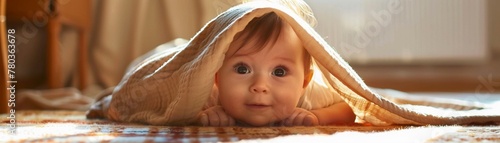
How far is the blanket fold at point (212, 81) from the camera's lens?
32.7 inches

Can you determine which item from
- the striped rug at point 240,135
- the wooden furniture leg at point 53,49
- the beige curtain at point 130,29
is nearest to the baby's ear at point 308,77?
the striped rug at point 240,135

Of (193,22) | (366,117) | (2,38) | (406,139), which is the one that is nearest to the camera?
(406,139)

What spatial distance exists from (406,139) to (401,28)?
6.63 feet

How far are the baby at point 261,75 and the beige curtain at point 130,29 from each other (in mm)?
1583

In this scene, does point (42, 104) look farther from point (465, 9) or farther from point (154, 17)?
point (465, 9)

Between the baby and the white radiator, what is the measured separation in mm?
1682

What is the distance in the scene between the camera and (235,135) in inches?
28.7

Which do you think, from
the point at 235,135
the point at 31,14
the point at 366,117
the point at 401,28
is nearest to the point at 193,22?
the point at 31,14

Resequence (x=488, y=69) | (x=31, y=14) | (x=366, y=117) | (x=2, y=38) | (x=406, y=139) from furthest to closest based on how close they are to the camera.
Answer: (x=488, y=69) → (x=31, y=14) → (x=2, y=38) → (x=366, y=117) → (x=406, y=139)

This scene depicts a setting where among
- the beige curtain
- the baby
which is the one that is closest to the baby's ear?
the baby

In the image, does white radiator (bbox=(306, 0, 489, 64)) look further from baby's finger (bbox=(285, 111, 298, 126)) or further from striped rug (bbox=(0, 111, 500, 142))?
striped rug (bbox=(0, 111, 500, 142))

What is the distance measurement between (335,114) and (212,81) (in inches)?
9.0

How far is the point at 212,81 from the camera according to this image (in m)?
0.86

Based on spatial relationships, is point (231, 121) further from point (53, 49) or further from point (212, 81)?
point (53, 49)
